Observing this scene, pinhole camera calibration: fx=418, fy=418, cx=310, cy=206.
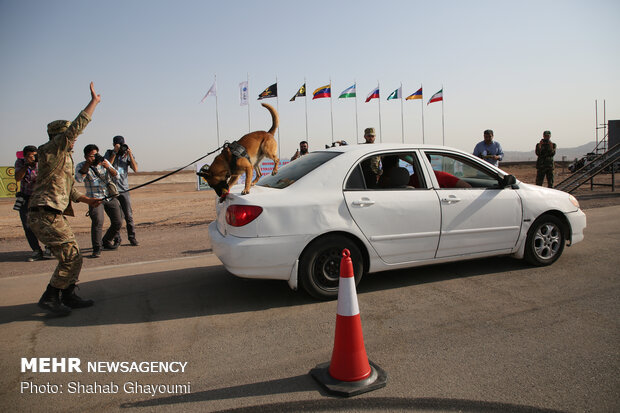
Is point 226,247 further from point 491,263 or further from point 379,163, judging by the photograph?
point 491,263

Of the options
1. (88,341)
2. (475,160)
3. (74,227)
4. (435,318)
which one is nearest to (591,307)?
(435,318)

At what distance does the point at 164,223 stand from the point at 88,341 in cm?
844

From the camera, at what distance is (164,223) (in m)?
11.8

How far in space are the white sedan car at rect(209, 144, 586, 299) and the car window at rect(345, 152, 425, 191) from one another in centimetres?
1

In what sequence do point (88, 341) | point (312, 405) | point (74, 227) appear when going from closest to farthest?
point (312, 405) → point (88, 341) → point (74, 227)

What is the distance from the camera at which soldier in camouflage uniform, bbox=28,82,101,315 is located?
154 inches

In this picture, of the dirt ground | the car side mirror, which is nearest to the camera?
the dirt ground

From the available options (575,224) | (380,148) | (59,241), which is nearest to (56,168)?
(59,241)

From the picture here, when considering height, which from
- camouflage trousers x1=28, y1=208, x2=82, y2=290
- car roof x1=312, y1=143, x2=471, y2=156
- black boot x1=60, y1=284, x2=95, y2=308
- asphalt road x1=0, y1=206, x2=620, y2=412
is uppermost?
car roof x1=312, y1=143, x2=471, y2=156

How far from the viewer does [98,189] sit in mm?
7535

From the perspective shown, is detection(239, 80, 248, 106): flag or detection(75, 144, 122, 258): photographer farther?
detection(239, 80, 248, 106): flag

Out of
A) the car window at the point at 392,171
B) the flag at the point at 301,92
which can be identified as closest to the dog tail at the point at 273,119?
the car window at the point at 392,171

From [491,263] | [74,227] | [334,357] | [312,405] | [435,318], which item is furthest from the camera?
[74,227]

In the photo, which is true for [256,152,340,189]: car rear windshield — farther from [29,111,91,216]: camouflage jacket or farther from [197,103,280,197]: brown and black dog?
[29,111,91,216]: camouflage jacket
